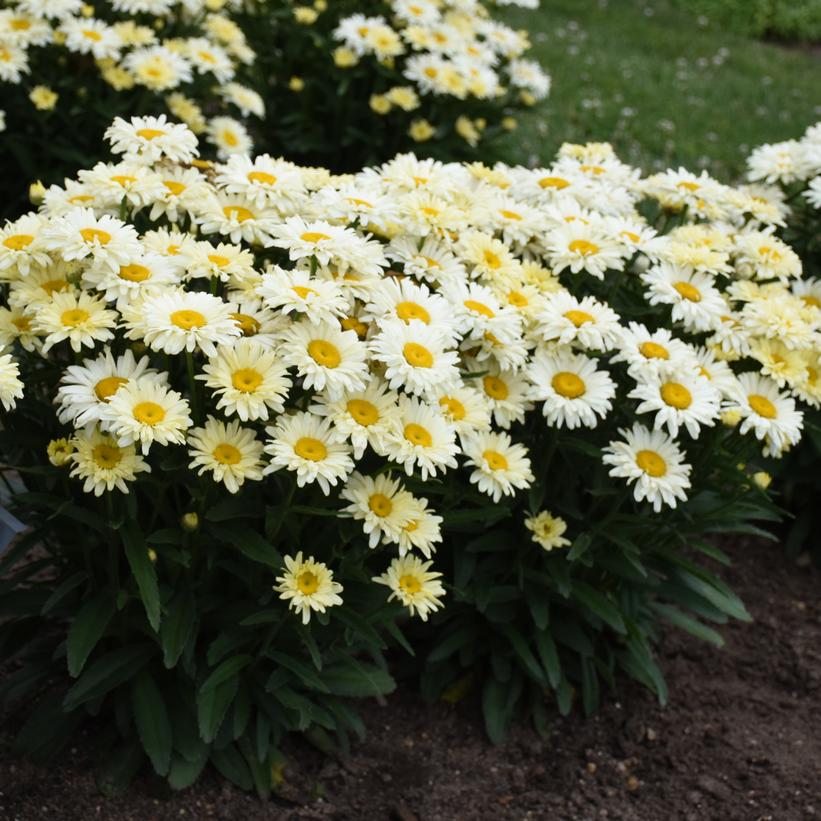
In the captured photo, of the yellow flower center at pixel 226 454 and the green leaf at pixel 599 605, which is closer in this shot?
the yellow flower center at pixel 226 454

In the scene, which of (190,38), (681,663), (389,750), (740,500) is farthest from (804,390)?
(190,38)

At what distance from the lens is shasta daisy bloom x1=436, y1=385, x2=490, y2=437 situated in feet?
8.19

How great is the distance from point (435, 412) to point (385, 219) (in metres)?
0.57

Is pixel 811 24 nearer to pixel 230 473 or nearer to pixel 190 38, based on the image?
pixel 190 38

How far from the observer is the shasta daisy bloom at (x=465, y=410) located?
2.50 m

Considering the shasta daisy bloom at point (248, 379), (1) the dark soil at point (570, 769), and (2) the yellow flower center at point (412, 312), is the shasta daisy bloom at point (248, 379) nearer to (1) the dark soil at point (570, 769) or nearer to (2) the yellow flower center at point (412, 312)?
(2) the yellow flower center at point (412, 312)

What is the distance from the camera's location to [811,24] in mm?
12281

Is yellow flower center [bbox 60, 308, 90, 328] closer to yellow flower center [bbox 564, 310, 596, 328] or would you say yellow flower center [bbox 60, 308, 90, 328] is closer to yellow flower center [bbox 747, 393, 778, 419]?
yellow flower center [bbox 564, 310, 596, 328]

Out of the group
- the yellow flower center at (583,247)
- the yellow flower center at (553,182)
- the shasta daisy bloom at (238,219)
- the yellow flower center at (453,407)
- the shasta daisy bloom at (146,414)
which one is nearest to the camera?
the shasta daisy bloom at (146,414)

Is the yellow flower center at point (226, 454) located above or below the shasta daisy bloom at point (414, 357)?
below

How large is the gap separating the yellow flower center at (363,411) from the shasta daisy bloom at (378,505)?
14 cm

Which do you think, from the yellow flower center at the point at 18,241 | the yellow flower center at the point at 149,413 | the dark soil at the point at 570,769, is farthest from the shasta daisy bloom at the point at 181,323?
the dark soil at the point at 570,769

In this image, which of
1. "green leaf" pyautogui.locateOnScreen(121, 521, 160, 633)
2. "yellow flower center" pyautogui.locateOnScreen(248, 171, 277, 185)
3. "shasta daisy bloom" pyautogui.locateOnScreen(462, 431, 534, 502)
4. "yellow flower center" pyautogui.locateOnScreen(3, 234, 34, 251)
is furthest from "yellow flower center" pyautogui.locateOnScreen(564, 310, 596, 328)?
"yellow flower center" pyautogui.locateOnScreen(3, 234, 34, 251)

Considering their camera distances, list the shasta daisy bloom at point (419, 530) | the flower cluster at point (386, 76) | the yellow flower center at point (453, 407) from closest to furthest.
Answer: the shasta daisy bloom at point (419, 530) < the yellow flower center at point (453, 407) < the flower cluster at point (386, 76)
